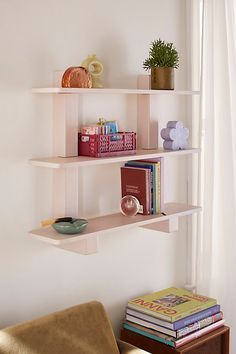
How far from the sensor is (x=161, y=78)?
2.69 m

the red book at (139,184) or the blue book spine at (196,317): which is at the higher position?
the red book at (139,184)

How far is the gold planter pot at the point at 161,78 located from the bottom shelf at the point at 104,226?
22.2 inches

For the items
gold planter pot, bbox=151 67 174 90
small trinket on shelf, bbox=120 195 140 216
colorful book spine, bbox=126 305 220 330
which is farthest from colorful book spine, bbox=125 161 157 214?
colorful book spine, bbox=126 305 220 330

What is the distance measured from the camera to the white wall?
2.36 meters

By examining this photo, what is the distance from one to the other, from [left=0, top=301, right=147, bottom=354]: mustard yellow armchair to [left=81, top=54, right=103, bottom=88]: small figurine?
89cm

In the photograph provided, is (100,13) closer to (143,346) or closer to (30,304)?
(30,304)

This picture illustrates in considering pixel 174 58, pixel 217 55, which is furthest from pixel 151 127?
pixel 217 55

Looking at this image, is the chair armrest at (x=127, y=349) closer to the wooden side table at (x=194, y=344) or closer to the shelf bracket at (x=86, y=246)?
the wooden side table at (x=194, y=344)

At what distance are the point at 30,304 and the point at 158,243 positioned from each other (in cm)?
82

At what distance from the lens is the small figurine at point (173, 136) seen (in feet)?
9.10

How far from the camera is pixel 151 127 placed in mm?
2838

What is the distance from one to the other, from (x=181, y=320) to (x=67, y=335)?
1.92ft

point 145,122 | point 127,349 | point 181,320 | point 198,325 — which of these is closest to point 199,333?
point 198,325

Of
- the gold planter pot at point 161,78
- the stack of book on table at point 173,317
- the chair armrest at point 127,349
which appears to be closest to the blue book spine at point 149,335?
the stack of book on table at point 173,317
